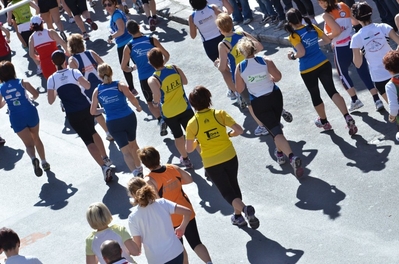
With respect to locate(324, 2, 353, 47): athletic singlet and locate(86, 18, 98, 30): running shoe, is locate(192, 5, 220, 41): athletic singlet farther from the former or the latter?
locate(86, 18, 98, 30): running shoe

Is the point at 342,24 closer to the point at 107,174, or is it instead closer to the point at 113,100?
the point at 113,100

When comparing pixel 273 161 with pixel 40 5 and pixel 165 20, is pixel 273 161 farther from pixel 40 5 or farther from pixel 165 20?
pixel 40 5

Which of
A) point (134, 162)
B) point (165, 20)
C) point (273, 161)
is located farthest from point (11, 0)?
point (273, 161)

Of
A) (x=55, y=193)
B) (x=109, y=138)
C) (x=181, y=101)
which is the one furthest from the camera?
(x=109, y=138)

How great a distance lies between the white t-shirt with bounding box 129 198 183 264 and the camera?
8250mm

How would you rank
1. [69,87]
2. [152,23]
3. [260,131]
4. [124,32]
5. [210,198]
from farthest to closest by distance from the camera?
1. [152,23]
2. [124,32]
3. [260,131]
4. [69,87]
5. [210,198]

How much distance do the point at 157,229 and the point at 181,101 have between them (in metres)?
3.94

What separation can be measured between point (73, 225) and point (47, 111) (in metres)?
5.10

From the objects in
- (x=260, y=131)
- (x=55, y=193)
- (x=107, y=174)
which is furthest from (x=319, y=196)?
(x=55, y=193)

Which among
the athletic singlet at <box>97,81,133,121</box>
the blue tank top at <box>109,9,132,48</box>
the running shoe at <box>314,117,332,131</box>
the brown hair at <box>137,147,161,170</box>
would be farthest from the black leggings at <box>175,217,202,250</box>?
the blue tank top at <box>109,9,132,48</box>

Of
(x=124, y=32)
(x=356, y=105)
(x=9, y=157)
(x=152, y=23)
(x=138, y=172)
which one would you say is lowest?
(x=9, y=157)

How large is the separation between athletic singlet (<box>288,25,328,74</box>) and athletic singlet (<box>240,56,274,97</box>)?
0.81 meters

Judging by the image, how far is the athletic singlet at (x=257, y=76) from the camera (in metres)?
11.1

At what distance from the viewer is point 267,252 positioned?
970cm
